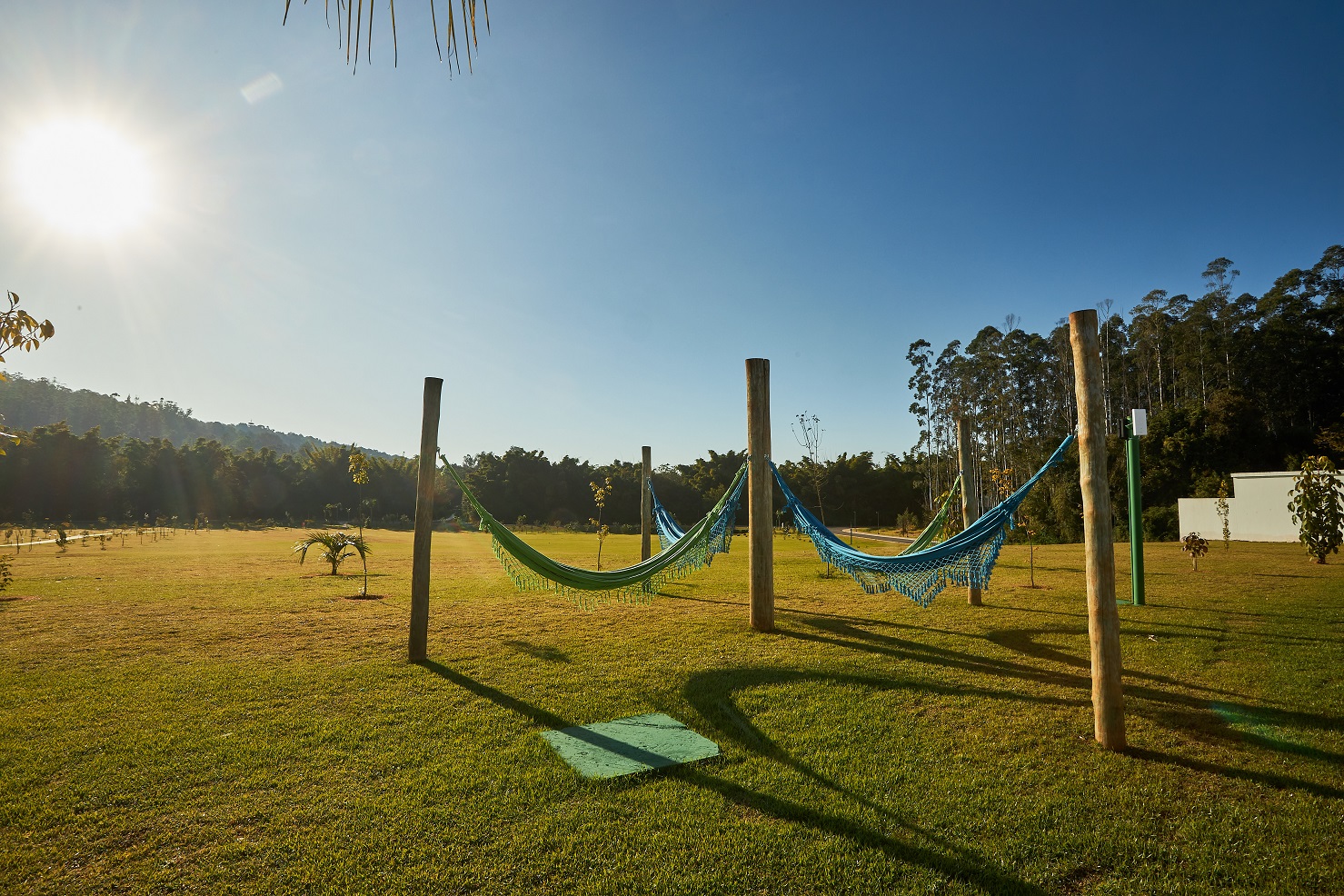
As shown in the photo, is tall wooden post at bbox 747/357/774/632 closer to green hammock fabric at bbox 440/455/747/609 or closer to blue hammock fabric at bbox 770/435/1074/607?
green hammock fabric at bbox 440/455/747/609

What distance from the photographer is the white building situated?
42.3ft

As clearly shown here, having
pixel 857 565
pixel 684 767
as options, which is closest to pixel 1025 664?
pixel 857 565

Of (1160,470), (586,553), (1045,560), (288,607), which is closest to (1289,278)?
(1160,470)

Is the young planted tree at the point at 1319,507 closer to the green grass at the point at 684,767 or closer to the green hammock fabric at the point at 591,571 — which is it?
the green grass at the point at 684,767

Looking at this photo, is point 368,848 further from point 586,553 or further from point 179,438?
point 179,438

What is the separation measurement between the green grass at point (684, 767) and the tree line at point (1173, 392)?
15340 millimetres

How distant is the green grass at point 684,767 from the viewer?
5.90ft

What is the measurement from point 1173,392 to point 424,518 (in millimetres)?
35636

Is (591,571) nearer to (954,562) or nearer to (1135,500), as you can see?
(954,562)

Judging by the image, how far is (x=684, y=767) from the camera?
249 cm

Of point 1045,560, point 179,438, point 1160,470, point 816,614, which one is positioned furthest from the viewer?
point 179,438

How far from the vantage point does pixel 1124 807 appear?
2.13m

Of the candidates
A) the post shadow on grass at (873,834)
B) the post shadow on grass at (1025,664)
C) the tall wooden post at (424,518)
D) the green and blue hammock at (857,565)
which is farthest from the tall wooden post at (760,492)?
the tall wooden post at (424,518)

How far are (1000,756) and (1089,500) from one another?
1.15 meters
